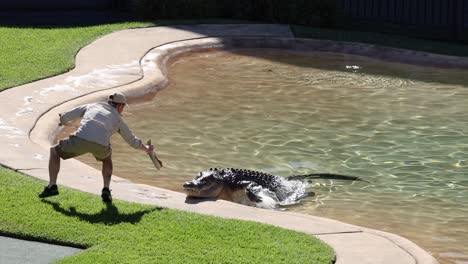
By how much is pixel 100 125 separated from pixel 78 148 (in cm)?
28

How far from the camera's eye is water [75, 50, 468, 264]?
35.6ft

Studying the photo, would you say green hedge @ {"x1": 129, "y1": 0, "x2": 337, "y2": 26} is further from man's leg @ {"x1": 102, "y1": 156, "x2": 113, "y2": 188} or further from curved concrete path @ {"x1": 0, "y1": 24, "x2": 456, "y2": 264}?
man's leg @ {"x1": 102, "y1": 156, "x2": 113, "y2": 188}

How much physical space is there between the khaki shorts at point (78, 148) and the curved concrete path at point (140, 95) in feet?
2.01

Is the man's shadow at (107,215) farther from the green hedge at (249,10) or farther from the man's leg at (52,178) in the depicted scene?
the green hedge at (249,10)

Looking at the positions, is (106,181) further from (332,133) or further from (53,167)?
(332,133)

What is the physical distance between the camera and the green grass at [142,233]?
788cm

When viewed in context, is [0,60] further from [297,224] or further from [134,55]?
[297,224]

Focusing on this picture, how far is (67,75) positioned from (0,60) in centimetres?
140

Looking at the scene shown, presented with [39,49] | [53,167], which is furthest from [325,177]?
[39,49]

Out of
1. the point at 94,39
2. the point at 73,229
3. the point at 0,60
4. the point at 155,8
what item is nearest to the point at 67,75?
the point at 0,60

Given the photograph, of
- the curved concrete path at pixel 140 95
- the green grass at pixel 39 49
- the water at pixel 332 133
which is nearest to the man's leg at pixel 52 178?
the curved concrete path at pixel 140 95

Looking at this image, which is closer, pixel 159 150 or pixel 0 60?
pixel 159 150

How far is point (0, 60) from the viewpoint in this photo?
1602 cm

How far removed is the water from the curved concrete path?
456mm
